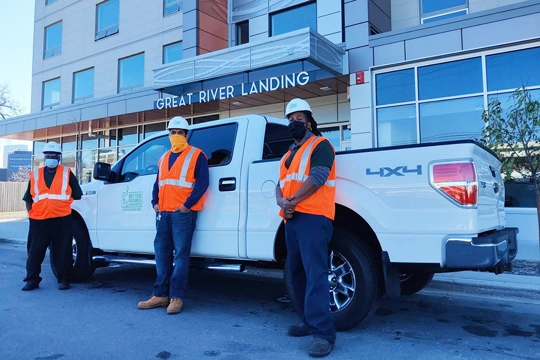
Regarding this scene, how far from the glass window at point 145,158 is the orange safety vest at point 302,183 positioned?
2.30m

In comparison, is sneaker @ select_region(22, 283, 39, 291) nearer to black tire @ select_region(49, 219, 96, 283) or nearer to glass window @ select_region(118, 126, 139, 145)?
black tire @ select_region(49, 219, 96, 283)

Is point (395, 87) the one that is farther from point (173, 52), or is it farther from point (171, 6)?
point (171, 6)

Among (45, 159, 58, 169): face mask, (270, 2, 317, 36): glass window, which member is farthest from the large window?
(45, 159, 58, 169): face mask

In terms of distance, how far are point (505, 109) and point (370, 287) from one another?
7.47 meters

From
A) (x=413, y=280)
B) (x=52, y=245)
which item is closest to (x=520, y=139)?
(x=413, y=280)

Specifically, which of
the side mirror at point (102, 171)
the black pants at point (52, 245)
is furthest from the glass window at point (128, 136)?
the side mirror at point (102, 171)

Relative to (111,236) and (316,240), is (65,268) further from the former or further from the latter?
(316,240)

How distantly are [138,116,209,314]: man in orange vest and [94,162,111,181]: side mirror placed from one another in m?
1.09

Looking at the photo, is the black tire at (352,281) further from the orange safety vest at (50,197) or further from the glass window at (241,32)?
the glass window at (241,32)

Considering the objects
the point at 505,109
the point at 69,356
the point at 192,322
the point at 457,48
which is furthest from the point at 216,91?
→ the point at 69,356

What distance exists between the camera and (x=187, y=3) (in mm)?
14070

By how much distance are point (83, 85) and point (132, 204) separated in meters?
16.3

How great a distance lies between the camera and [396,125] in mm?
10797

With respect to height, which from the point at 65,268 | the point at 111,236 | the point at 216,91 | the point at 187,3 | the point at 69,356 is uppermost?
the point at 187,3
